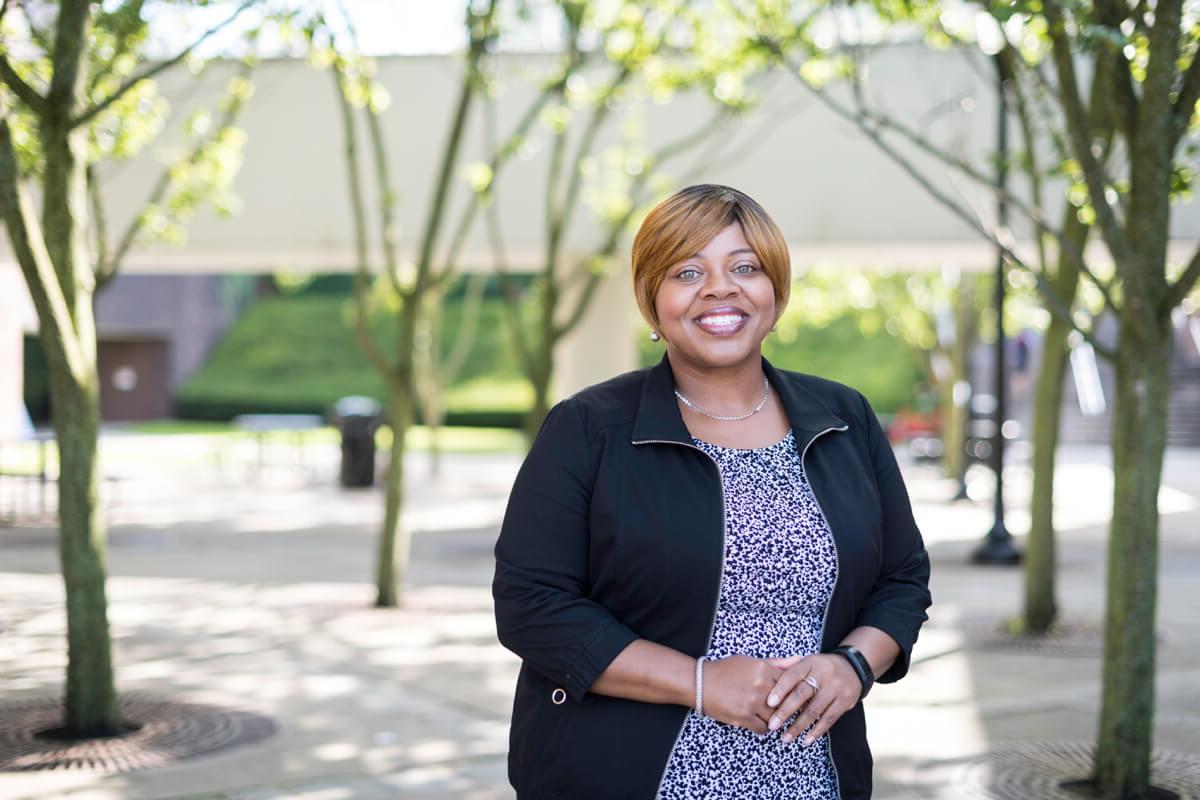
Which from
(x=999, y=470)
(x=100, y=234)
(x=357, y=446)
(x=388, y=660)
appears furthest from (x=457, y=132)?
(x=357, y=446)

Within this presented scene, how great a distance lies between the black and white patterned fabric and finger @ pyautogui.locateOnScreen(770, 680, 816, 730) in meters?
0.12

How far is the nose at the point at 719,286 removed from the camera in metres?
2.72

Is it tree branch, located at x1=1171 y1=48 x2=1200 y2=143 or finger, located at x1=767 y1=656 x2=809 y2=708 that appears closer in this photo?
finger, located at x1=767 y1=656 x2=809 y2=708

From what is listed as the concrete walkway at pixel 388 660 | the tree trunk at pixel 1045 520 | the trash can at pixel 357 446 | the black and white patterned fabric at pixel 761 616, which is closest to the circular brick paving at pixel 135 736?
the concrete walkway at pixel 388 660

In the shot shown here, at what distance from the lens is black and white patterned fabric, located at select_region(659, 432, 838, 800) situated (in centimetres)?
265

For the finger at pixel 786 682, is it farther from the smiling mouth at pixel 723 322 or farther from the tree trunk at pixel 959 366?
the tree trunk at pixel 959 366

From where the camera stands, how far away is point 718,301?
274 centimetres

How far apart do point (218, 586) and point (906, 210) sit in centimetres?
781

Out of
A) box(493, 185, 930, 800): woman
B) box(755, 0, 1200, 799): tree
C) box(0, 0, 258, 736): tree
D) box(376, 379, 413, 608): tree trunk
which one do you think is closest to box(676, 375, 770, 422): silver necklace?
box(493, 185, 930, 800): woman

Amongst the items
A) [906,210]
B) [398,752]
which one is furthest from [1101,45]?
[906,210]

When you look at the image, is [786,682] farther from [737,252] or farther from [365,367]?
[365,367]

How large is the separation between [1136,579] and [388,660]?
451 centimetres

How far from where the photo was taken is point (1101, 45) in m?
5.79

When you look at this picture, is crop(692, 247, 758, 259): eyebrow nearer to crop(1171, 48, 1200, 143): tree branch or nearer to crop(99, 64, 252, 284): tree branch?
crop(1171, 48, 1200, 143): tree branch
